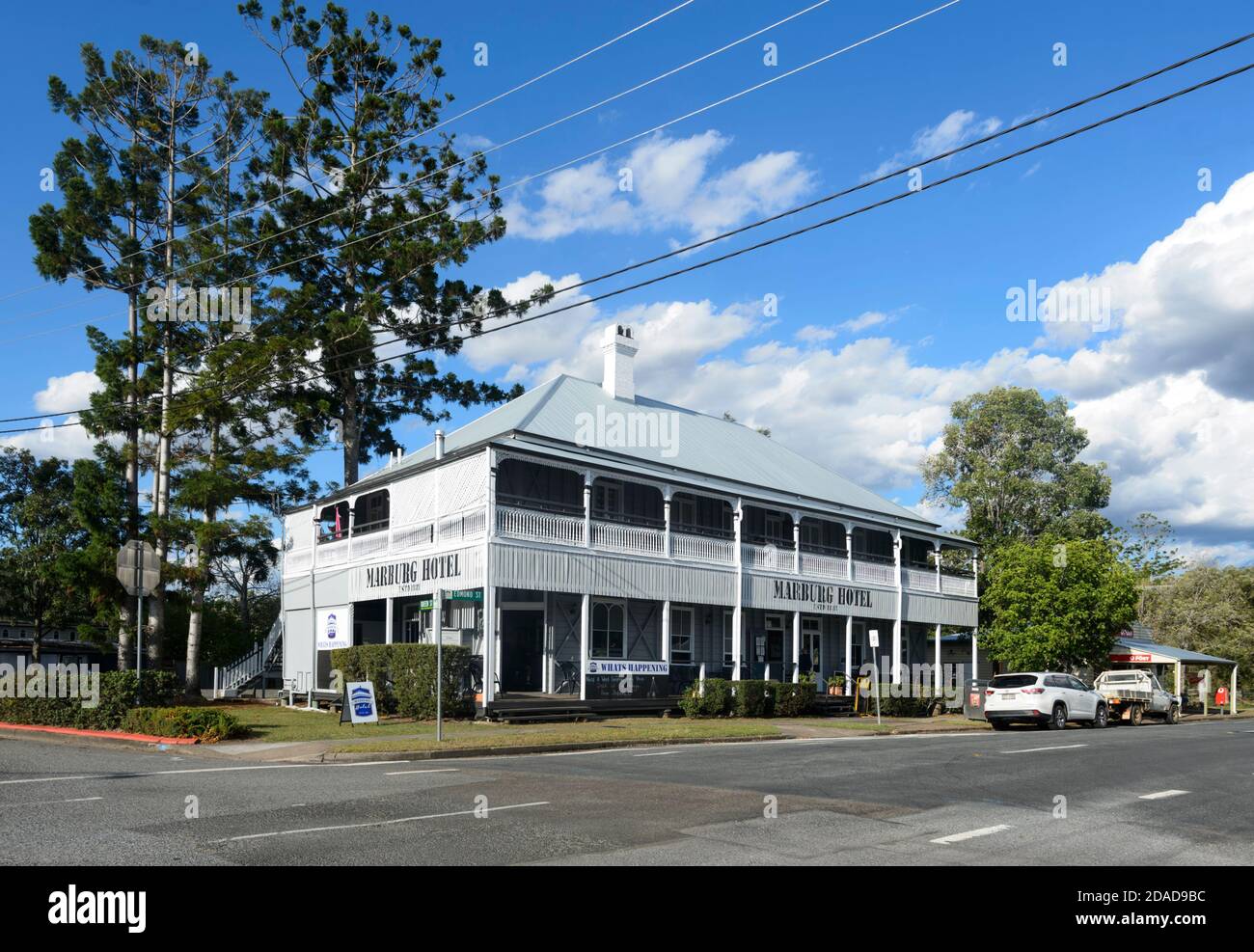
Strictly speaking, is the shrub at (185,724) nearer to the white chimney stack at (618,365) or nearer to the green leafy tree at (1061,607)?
the white chimney stack at (618,365)

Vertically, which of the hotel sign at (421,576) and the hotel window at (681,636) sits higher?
the hotel sign at (421,576)

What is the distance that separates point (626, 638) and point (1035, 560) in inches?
695

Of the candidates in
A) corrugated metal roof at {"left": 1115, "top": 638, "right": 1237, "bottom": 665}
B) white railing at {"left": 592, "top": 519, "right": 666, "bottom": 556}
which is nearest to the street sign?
white railing at {"left": 592, "top": 519, "right": 666, "bottom": 556}

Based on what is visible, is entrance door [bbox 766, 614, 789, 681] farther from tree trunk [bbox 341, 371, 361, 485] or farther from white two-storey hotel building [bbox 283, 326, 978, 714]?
tree trunk [bbox 341, 371, 361, 485]

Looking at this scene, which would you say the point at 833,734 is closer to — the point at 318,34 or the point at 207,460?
the point at 207,460

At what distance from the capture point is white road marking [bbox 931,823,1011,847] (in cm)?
923

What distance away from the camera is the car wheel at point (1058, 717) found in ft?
93.1

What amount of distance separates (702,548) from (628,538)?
3039 millimetres

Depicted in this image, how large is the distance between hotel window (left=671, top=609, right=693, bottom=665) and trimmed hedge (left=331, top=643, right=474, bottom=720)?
964 cm

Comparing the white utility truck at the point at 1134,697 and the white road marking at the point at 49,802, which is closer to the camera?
the white road marking at the point at 49,802

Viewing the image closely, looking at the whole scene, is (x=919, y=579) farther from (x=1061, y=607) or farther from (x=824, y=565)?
(x=824, y=565)

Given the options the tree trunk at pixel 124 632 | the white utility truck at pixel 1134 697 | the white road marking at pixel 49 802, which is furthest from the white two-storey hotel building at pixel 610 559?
the white road marking at pixel 49 802

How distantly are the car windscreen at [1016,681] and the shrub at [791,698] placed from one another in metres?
5.06
